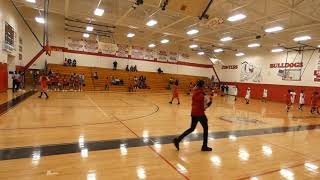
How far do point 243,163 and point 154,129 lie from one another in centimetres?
298

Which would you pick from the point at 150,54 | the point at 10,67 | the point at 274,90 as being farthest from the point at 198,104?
the point at 150,54

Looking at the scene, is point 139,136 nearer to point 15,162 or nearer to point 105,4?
point 15,162

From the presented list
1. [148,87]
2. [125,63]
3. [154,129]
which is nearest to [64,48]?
[125,63]

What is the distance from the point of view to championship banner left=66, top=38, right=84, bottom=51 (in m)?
24.0

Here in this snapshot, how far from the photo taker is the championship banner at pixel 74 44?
23998 mm

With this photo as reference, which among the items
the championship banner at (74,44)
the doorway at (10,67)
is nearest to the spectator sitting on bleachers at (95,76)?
the championship banner at (74,44)

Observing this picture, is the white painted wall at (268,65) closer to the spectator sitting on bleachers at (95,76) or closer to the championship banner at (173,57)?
the championship banner at (173,57)

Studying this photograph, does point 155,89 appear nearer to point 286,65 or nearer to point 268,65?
point 268,65

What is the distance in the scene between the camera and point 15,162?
3.69 meters

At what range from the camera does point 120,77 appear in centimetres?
2527

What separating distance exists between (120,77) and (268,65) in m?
15.9

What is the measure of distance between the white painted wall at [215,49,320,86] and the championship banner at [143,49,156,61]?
9.17 m

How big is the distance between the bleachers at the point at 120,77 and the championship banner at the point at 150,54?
76.9 inches

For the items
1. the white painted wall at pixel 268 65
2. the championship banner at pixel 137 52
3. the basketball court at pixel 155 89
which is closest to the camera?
the basketball court at pixel 155 89
